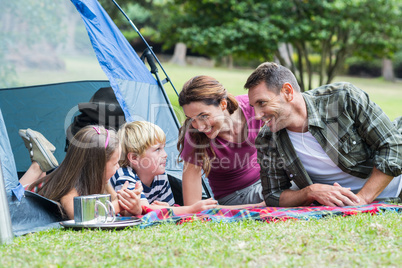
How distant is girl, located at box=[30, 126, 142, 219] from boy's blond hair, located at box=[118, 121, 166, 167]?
37cm

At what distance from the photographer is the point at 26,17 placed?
4562mm

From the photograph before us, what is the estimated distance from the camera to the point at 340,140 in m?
2.80

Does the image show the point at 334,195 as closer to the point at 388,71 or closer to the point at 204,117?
the point at 204,117

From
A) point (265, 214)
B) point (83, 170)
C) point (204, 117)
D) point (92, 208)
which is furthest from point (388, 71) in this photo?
point (92, 208)

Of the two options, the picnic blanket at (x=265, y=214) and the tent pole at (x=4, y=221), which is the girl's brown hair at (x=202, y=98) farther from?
the tent pole at (x=4, y=221)

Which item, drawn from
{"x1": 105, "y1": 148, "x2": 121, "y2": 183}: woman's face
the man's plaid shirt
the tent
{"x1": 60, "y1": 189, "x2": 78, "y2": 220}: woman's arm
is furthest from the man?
{"x1": 60, "y1": 189, "x2": 78, "y2": 220}: woman's arm

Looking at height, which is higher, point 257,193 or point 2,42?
point 2,42

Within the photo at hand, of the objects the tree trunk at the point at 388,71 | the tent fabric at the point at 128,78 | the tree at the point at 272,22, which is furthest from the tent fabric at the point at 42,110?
the tree trunk at the point at 388,71

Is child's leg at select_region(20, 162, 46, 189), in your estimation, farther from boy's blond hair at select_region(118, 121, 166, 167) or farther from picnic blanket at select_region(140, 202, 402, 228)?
picnic blanket at select_region(140, 202, 402, 228)

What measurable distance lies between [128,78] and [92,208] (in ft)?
4.16

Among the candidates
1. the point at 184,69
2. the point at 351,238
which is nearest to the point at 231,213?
the point at 351,238

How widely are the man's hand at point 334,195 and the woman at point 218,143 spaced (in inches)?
22.4

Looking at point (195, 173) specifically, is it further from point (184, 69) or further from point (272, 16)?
point (184, 69)

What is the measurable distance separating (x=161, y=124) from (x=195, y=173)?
782 millimetres
